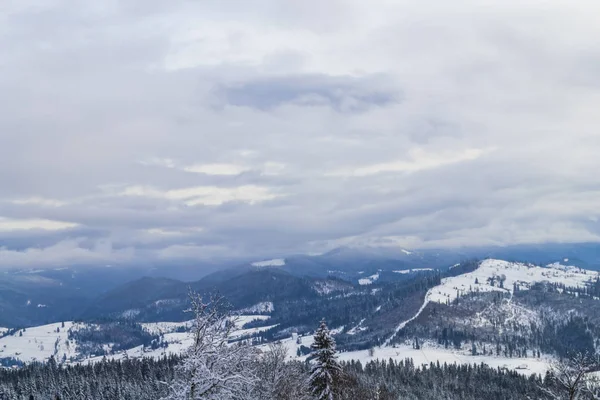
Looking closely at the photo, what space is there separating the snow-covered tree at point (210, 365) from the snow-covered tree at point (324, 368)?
84.0ft

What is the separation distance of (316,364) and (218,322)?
28326 mm

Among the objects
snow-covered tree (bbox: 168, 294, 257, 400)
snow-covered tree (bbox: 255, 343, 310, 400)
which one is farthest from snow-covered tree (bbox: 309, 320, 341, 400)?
snow-covered tree (bbox: 168, 294, 257, 400)

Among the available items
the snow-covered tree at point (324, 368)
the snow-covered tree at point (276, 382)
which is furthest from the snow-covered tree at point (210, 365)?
the snow-covered tree at point (324, 368)

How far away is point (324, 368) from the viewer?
56594 mm

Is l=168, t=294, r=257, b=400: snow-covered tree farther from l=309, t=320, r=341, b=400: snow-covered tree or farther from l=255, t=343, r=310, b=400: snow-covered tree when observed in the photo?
Answer: l=309, t=320, r=341, b=400: snow-covered tree

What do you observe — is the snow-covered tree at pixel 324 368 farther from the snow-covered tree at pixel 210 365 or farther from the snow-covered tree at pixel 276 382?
the snow-covered tree at pixel 210 365

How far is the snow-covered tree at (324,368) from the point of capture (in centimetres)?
5600

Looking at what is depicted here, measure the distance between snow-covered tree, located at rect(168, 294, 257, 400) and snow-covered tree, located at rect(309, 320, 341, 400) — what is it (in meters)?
25.6

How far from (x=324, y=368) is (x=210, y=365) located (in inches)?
1122

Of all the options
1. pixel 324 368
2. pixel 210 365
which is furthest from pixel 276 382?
pixel 210 365

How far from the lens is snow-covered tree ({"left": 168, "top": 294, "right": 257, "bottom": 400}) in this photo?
29.7 meters

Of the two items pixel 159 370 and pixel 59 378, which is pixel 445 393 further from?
pixel 59 378

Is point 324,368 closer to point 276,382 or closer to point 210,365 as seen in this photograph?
point 276,382

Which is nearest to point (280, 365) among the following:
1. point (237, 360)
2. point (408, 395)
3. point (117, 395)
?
point (237, 360)
